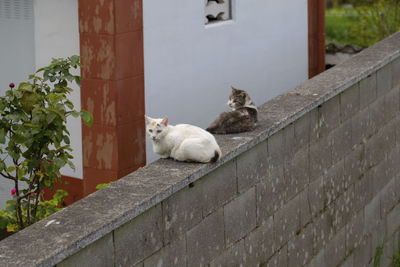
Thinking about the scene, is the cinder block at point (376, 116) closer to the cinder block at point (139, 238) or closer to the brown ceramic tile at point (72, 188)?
the brown ceramic tile at point (72, 188)

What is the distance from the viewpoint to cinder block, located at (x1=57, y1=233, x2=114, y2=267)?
13.0ft

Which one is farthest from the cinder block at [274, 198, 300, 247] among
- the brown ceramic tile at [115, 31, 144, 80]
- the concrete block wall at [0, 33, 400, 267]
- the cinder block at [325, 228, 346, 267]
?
the brown ceramic tile at [115, 31, 144, 80]

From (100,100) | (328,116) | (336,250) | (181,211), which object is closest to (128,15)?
(100,100)

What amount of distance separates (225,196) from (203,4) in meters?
3.19

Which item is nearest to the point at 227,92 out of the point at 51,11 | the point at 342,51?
the point at 51,11

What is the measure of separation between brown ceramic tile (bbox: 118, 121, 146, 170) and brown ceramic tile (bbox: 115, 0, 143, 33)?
84 centimetres

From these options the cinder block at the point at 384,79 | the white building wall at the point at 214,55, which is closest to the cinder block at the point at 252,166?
the white building wall at the point at 214,55

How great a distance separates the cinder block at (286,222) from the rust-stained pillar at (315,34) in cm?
389

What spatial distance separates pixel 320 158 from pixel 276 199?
2.89 ft

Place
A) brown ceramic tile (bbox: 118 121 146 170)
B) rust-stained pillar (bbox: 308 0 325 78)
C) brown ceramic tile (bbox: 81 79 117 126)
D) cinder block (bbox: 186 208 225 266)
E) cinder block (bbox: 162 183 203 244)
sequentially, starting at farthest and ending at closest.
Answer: rust-stained pillar (bbox: 308 0 325 78)
brown ceramic tile (bbox: 118 121 146 170)
brown ceramic tile (bbox: 81 79 117 126)
cinder block (bbox: 186 208 225 266)
cinder block (bbox: 162 183 203 244)

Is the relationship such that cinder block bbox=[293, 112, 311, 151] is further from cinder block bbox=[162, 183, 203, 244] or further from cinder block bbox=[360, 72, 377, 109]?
cinder block bbox=[162, 183, 203, 244]

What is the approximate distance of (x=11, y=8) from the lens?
742cm

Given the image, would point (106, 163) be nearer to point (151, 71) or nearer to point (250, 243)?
point (151, 71)

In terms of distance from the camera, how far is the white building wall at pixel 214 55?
7.36 meters
